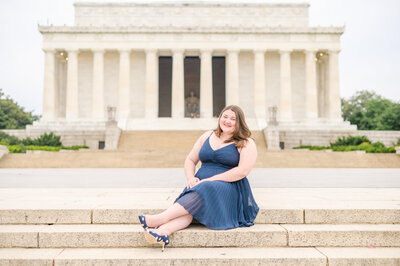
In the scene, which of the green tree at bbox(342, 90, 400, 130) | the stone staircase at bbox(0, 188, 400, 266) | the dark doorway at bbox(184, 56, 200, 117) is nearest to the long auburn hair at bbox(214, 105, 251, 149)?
the stone staircase at bbox(0, 188, 400, 266)

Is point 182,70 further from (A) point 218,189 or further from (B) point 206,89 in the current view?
(A) point 218,189

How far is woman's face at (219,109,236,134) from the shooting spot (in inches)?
283

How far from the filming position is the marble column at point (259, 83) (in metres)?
56.9

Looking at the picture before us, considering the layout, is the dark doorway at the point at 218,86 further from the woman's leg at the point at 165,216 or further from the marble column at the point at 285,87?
the woman's leg at the point at 165,216

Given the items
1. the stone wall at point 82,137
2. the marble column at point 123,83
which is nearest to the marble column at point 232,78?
the marble column at point 123,83

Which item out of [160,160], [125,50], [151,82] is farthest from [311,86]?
[160,160]

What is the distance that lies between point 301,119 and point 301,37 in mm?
13573

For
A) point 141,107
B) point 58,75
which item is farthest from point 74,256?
point 58,75

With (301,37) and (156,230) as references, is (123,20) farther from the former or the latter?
(156,230)

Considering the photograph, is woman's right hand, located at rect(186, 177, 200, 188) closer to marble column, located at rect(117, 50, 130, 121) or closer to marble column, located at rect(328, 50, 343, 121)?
marble column, located at rect(117, 50, 130, 121)

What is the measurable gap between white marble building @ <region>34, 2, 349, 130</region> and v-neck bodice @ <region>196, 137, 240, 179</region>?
45.1m

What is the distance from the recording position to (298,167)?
2645cm

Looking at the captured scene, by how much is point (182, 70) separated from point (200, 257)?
5234cm

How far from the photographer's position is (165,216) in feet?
20.2
